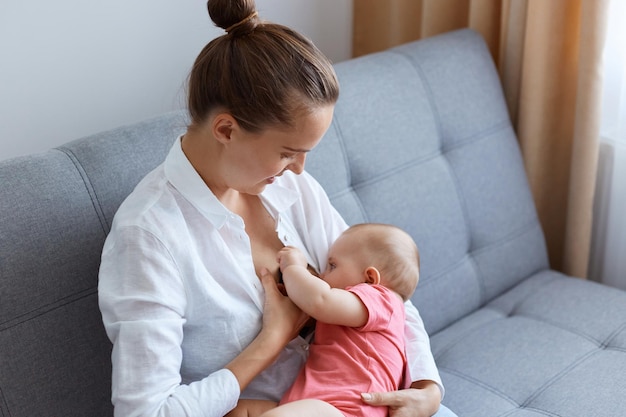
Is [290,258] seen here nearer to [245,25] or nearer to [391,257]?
[391,257]

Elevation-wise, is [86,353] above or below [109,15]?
below

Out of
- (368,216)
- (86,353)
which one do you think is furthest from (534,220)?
(86,353)

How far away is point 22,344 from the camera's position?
4.33 ft

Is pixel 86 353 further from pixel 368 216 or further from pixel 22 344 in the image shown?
pixel 368 216

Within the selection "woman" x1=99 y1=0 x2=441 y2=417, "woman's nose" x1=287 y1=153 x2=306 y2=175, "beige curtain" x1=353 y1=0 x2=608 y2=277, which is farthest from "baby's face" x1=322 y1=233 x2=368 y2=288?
"beige curtain" x1=353 y1=0 x2=608 y2=277

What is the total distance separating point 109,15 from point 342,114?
56 cm

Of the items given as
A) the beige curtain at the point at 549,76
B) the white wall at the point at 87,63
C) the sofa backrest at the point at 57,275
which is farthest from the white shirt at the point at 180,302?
the beige curtain at the point at 549,76

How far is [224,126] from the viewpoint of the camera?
4.20ft

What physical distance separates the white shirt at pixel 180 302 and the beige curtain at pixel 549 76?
38.8 inches

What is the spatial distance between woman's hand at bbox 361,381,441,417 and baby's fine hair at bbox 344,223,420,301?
0.57 feet

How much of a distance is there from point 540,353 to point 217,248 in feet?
2.91

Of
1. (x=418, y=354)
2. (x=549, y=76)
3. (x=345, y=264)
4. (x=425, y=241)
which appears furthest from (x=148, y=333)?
(x=549, y=76)

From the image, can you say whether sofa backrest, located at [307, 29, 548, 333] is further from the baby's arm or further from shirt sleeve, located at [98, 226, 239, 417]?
shirt sleeve, located at [98, 226, 239, 417]

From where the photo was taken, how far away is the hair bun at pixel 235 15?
1.30 meters
